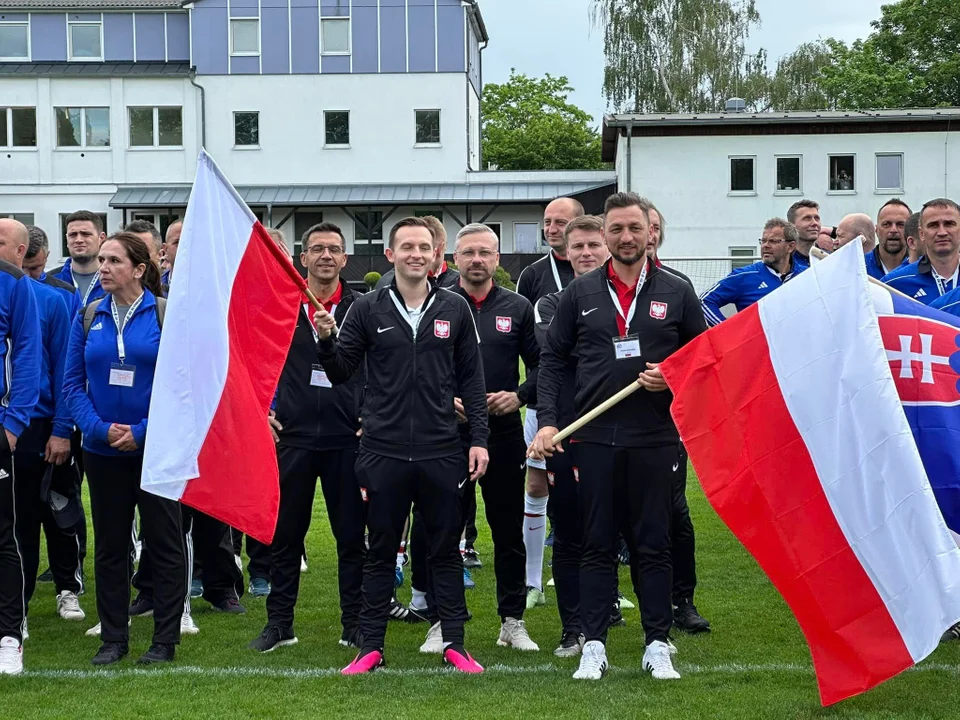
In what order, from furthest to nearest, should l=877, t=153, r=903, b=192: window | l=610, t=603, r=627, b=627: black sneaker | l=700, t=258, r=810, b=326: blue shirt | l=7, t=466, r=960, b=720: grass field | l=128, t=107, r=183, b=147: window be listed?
l=128, t=107, r=183, b=147: window < l=877, t=153, r=903, b=192: window < l=700, t=258, r=810, b=326: blue shirt < l=610, t=603, r=627, b=627: black sneaker < l=7, t=466, r=960, b=720: grass field

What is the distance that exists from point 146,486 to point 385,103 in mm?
43081

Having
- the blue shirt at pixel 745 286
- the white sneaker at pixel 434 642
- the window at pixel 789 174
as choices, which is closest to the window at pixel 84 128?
the window at pixel 789 174

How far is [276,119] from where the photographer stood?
47.7 m

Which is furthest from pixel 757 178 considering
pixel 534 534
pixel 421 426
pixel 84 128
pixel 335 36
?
pixel 421 426

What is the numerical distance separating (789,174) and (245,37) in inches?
842

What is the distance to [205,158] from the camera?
619cm

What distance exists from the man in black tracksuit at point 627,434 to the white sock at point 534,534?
1605 mm

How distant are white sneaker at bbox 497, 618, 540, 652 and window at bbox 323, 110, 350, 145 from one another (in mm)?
42297

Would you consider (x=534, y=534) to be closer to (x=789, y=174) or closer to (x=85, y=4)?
(x=789, y=174)

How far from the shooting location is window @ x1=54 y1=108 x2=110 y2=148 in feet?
158

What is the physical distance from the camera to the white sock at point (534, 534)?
801 centimetres

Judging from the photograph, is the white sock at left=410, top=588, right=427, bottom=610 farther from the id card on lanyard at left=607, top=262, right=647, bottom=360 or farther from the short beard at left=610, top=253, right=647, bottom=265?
the short beard at left=610, top=253, right=647, bottom=265

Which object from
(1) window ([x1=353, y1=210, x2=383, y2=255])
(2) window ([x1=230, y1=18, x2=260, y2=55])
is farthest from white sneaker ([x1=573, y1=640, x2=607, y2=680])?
(2) window ([x1=230, y1=18, x2=260, y2=55])

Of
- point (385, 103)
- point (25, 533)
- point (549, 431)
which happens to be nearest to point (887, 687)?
point (549, 431)
